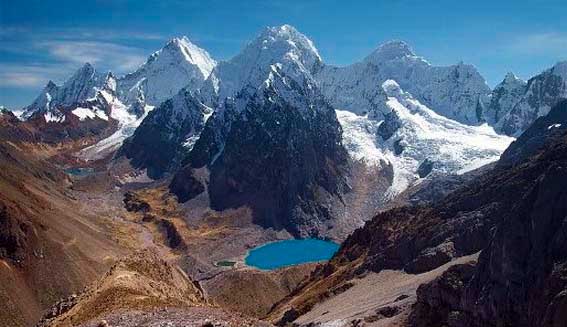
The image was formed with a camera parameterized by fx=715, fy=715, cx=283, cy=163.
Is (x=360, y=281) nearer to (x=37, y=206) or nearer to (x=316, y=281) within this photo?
(x=316, y=281)

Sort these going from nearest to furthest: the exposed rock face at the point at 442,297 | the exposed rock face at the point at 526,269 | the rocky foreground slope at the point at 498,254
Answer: the exposed rock face at the point at 526,269 → the rocky foreground slope at the point at 498,254 → the exposed rock face at the point at 442,297

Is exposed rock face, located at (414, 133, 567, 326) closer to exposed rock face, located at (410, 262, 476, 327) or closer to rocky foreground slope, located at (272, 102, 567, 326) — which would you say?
rocky foreground slope, located at (272, 102, 567, 326)

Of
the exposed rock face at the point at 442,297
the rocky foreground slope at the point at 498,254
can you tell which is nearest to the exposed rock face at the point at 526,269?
the rocky foreground slope at the point at 498,254

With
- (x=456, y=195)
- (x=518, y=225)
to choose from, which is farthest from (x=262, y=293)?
(x=518, y=225)

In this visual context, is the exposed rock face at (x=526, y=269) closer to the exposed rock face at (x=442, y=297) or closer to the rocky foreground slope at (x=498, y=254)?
the rocky foreground slope at (x=498, y=254)

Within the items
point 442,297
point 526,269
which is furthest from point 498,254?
point 442,297

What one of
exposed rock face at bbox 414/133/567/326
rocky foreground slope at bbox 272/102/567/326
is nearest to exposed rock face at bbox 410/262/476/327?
rocky foreground slope at bbox 272/102/567/326

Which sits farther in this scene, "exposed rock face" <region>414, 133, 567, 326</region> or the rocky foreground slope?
the rocky foreground slope

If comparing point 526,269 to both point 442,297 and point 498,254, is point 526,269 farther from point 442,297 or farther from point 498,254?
point 442,297

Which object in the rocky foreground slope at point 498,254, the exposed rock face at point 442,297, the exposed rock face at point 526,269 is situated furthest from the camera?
the exposed rock face at point 442,297
